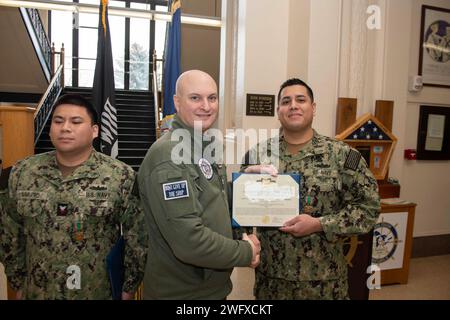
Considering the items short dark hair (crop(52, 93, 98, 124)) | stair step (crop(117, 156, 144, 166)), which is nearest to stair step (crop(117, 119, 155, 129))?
stair step (crop(117, 156, 144, 166))

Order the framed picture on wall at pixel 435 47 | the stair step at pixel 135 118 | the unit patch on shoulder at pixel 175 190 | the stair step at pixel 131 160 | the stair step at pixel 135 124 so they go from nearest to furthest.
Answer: the unit patch on shoulder at pixel 175 190, the framed picture on wall at pixel 435 47, the stair step at pixel 131 160, the stair step at pixel 135 124, the stair step at pixel 135 118

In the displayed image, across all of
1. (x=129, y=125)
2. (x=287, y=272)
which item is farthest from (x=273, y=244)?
(x=129, y=125)

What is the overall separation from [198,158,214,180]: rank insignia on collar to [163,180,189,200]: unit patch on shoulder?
14 centimetres

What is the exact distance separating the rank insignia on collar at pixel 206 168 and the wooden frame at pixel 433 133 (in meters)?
3.58

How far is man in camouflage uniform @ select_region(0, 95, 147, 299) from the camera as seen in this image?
61.2 inches

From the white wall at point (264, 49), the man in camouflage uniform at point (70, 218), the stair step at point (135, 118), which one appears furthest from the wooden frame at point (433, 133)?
the stair step at point (135, 118)

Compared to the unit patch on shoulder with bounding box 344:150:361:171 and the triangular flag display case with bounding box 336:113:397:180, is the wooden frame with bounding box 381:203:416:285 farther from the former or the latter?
the unit patch on shoulder with bounding box 344:150:361:171

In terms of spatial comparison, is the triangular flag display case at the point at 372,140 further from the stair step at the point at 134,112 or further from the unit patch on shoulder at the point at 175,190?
the stair step at the point at 134,112

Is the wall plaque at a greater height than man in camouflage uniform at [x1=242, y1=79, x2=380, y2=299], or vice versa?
the wall plaque

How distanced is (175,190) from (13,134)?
1.54 meters

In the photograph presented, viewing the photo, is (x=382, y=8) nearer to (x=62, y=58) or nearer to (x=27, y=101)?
(x=62, y=58)

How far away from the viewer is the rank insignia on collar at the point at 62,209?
156cm

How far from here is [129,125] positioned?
8.52 meters

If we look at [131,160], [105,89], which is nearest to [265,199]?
[105,89]
